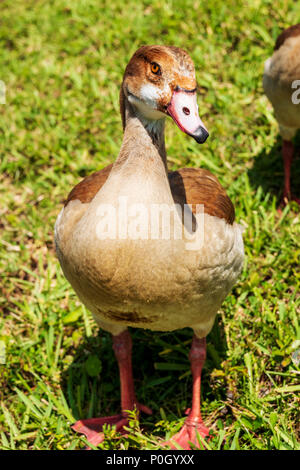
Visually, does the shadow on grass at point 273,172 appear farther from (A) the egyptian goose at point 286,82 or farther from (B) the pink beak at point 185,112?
(B) the pink beak at point 185,112

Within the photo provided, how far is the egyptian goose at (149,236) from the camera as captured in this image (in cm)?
264

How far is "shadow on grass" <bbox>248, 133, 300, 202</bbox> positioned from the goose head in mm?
2275

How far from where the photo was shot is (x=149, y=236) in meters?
2.68

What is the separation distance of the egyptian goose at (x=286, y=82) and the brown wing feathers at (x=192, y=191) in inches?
40.9

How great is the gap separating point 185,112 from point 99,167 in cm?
271

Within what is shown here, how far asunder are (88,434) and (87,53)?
Answer: 4414mm

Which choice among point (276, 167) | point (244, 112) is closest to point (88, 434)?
point (276, 167)

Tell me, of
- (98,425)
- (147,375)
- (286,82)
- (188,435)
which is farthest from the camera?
(286,82)

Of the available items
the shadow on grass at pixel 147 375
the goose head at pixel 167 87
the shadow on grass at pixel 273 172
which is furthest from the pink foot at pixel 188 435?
the shadow on grass at pixel 273 172

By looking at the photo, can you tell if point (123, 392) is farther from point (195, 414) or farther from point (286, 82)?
point (286, 82)

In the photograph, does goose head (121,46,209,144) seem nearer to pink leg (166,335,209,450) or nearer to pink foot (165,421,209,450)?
pink leg (166,335,209,450)

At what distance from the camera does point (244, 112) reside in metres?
5.36

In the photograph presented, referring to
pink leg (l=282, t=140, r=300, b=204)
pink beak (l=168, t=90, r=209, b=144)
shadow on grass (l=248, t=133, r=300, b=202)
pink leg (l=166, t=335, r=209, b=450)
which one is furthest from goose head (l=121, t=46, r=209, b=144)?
shadow on grass (l=248, t=133, r=300, b=202)

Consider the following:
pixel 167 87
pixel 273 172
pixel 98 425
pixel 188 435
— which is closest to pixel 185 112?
pixel 167 87
